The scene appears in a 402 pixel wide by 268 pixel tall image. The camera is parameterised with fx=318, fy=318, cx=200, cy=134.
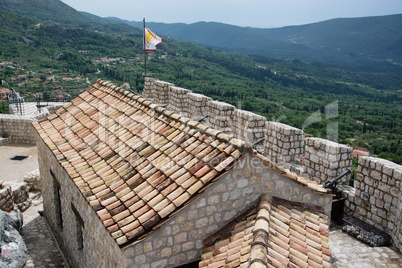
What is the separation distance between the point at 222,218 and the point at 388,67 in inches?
7418

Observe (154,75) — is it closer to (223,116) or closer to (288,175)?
(223,116)

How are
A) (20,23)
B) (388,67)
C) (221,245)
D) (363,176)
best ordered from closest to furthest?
(221,245) → (363,176) → (20,23) → (388,67)

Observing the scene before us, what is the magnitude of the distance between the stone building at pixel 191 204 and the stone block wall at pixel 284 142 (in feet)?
8.05

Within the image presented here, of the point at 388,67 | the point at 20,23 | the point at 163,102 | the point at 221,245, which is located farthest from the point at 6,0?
the point at 388,67

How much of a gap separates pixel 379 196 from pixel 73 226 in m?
6.14

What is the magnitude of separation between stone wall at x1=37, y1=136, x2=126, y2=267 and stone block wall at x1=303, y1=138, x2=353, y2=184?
4.75 metres

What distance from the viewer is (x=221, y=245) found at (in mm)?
4203

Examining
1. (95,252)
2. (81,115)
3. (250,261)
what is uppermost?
(81,115)

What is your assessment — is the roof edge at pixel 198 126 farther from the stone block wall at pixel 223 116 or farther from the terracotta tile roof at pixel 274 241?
the stone block wall at pixel 223 116

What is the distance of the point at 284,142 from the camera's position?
741 cm

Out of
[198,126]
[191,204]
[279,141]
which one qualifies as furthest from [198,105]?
[191,204]

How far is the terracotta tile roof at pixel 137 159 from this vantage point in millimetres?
4242

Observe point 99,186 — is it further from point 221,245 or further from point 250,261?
point 250,261

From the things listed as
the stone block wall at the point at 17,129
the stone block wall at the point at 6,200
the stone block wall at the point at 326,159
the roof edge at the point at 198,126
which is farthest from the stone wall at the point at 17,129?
the stone block wall at the point at 326,159
